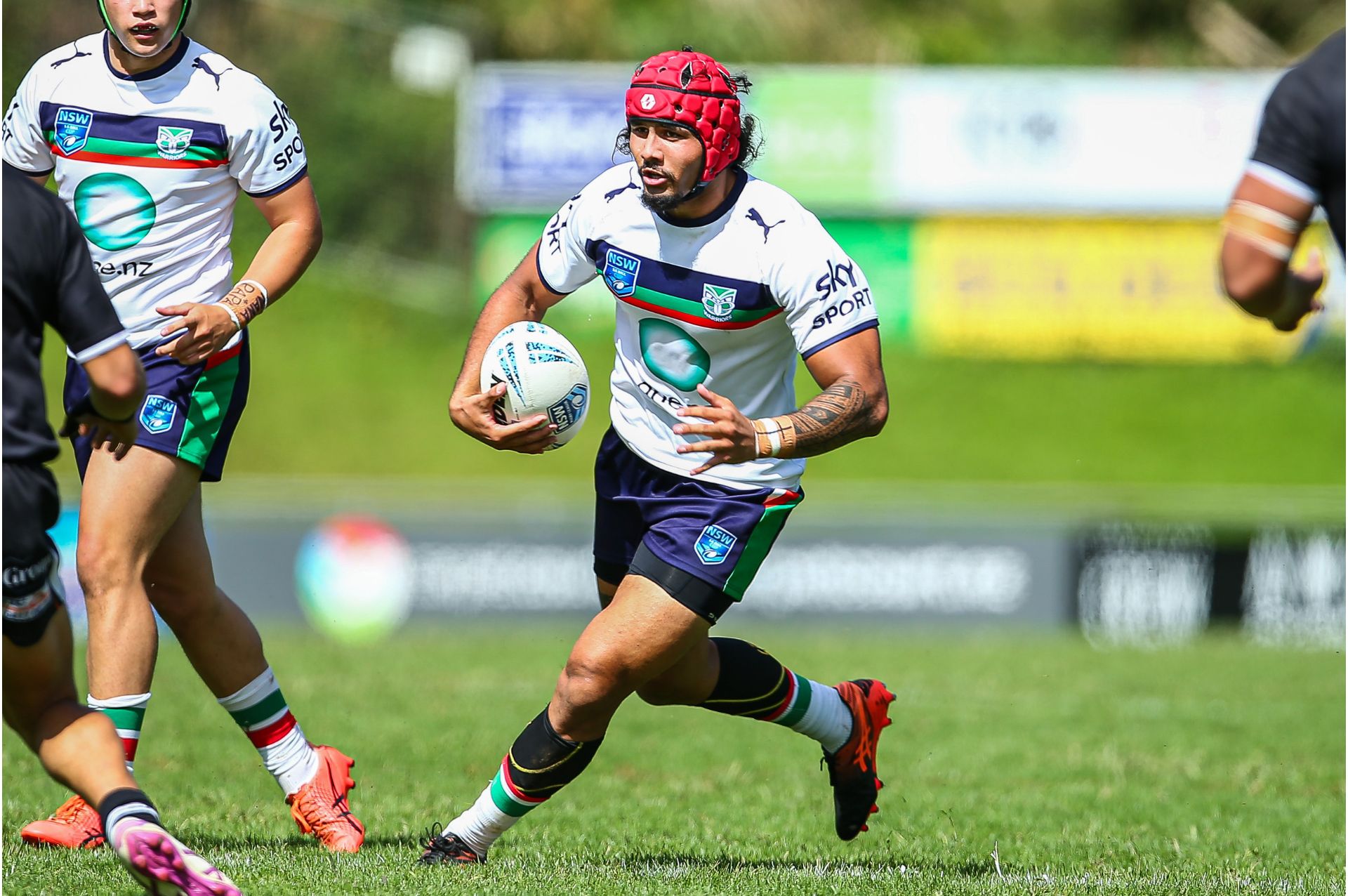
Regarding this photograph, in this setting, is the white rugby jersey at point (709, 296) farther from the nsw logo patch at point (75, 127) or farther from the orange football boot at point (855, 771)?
the nsw logo patch at point (75, 127)

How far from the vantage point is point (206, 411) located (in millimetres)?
5133

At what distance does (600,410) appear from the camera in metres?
22.5

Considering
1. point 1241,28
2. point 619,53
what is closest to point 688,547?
point 619,53

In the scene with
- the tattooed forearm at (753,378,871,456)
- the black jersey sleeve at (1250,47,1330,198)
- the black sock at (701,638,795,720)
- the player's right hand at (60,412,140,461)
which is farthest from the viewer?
the black sock at (701,638,795,720)

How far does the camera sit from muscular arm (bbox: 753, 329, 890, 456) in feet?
14.8

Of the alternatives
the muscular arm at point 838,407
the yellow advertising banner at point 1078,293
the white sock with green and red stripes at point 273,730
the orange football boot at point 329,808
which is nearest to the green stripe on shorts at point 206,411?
the white sock with green and red stripes at point 273,730

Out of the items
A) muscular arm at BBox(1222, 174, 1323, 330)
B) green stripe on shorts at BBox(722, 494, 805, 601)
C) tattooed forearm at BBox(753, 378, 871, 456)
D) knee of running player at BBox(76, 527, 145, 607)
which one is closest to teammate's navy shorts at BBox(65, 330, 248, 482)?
knee of running player at BBox(76, 527, 145, 607)

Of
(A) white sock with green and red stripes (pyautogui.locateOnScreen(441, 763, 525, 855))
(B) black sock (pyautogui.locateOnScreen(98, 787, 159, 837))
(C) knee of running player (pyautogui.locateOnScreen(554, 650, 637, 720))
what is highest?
(B) black sock (pyautogui.locateOnScreen(98, 787, 159, 837))

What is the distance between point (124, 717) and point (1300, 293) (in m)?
3.62

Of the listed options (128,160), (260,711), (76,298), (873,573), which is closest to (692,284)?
(128,160)

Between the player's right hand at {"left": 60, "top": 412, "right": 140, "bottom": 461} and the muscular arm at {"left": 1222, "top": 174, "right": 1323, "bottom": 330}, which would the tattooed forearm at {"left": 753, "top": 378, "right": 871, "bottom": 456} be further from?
the player's right hand at {"left": 60, "top": 412, "right": 140, "bottom": 461}

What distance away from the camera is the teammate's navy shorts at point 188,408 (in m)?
5.02

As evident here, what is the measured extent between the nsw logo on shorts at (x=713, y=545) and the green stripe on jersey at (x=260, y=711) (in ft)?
5.24

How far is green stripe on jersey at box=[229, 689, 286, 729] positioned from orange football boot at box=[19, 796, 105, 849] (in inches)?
21.7
